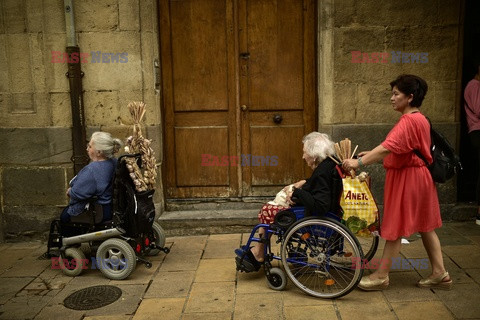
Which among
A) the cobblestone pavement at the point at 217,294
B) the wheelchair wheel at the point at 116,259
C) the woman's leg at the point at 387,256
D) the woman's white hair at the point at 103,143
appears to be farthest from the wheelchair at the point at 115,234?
the woman's leg at the point at 387,256

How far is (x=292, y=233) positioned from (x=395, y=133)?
1097 millimetres

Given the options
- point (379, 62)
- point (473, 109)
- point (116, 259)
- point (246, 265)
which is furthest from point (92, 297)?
point (473, 109)

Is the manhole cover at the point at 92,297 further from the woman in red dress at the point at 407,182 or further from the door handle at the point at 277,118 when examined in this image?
the door handle at the point at 277,118

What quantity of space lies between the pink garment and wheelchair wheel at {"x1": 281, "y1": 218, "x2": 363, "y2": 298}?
2487 mm

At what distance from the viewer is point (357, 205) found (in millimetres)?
3666

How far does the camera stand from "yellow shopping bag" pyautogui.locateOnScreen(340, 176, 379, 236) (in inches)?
144

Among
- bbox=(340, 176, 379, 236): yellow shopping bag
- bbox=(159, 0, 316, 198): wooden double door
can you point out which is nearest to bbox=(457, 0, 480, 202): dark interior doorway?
bbox=(159, 0, 316, 198): wooden double door

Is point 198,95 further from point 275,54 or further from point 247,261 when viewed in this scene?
point 247,261

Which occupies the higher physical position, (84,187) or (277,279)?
(84,187)

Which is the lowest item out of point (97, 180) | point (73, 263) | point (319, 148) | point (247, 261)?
point (73, 263)

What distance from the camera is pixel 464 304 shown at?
11.9 ft

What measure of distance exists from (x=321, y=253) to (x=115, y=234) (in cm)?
187

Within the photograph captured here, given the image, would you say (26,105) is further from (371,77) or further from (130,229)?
(371,77)

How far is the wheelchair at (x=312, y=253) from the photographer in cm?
362
